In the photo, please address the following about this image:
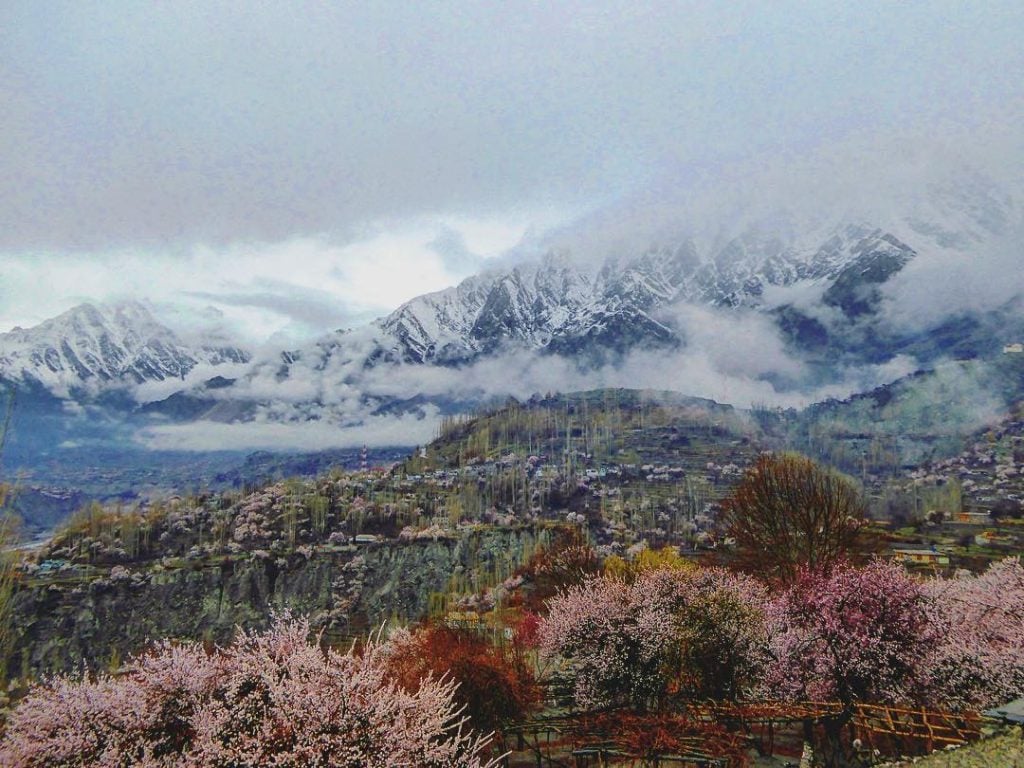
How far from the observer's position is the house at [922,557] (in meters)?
90.2

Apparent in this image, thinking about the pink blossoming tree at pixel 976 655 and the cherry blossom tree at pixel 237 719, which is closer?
the cherry blossom tree at pixel 237 719

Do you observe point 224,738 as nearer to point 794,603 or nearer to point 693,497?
point 794,603

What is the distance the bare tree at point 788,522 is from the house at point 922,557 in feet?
164

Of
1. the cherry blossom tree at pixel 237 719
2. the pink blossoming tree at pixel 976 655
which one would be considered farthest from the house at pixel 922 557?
the cherry blossom tree at pixel 237 719

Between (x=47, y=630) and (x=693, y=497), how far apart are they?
160 m

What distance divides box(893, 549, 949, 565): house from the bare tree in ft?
164

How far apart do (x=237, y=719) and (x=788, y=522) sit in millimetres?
41727

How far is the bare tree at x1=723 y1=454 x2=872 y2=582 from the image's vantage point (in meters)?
42.5

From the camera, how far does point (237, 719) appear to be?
11695 millimetres

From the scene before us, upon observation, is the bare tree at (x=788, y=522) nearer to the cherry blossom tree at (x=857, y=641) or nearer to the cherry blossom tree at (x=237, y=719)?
the cherry blossom tree at (x=857, y=641)

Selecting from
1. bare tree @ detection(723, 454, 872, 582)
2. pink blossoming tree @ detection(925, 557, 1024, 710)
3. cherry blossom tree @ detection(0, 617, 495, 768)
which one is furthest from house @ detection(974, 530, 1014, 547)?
cherry blossom tree @ detection(0, 617, 495, 768)

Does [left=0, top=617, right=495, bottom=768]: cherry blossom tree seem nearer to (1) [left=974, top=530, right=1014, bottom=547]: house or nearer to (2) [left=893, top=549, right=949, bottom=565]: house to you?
(2) [left=893, top=549, right=949, bottom=565]: house

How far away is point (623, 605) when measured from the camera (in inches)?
1125

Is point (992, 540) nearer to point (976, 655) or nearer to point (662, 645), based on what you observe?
point (976, 655)
